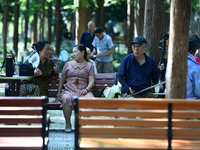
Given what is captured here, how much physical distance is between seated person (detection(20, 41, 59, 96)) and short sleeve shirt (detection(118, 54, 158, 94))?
146 cm

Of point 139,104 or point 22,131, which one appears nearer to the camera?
point 139,104

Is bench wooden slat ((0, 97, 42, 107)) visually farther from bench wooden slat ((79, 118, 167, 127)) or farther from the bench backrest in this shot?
the bench backrest

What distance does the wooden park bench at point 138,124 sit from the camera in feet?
14.2

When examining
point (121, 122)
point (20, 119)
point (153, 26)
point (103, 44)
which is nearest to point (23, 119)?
point (20, 119)

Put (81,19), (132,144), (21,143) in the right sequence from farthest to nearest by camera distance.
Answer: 1. (81,19)
2. (21,143)
3. (132,144)

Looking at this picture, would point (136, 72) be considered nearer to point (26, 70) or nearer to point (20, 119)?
point (26, 70)

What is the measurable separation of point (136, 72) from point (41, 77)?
187 centimetres

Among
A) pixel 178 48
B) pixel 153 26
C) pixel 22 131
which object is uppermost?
pixel 153 26

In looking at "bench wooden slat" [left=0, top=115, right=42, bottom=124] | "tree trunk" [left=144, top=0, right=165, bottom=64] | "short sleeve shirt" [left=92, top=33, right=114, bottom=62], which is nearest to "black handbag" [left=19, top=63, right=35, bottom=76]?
"tree trunk" [left=144, top=0, right=165, bottom=64]

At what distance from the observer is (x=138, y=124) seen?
4410mm

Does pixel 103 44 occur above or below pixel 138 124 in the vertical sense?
above

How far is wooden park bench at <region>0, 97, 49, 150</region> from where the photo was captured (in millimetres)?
4492

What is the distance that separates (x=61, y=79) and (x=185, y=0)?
377 cm

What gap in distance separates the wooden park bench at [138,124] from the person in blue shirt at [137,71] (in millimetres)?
2582
